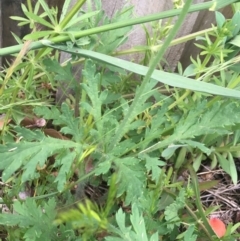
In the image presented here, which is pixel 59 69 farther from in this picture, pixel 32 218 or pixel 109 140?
pixel 32 218

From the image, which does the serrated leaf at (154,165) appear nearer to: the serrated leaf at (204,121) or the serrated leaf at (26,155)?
the serrated leaf at (204,121)

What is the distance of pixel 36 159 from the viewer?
1051 mm

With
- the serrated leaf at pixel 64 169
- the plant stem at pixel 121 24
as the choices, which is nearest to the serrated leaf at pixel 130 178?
the serrated leaf at pixel 64 169

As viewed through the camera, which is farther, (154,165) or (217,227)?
(217,227)

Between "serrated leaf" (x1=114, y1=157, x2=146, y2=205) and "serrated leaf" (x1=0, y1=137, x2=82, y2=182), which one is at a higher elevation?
"serrated leaf" (x1=0, y1=137, x2=82, y2=182)

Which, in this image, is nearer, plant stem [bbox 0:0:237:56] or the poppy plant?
plant stem [bbox 0:0:237:56]

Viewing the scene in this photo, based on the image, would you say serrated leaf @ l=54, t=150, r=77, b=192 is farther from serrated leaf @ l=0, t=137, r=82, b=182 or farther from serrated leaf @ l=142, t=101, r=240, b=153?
serrated leaf @ l=142, t=101, r=240, b=153

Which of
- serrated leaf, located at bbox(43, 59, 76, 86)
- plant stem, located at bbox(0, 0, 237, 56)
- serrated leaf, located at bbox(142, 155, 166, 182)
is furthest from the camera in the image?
serrated leaf, located at bbox(43, 59, 76, 86)

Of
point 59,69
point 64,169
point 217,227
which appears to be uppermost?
point 59,69

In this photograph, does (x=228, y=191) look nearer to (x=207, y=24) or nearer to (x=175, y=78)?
(x=207, y=24)

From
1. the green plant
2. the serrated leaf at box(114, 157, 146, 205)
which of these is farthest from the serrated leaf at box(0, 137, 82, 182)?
the serrated leaf at box(114, 157, 146, 205)

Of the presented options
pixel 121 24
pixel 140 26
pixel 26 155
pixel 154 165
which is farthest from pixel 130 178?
pixel 140 26

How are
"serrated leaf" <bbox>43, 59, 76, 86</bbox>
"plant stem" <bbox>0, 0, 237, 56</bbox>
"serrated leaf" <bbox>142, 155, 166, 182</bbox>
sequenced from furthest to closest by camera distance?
1. "serrated leaf" <bbox>43, 59, 76, 86</bbox>
2. "serrated leaf" <bbox>142, 155, 166, 182</bbox>
3. "plant stem" <bbox>0, 0, 237, 56</bbox>

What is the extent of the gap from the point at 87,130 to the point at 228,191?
64 cm
